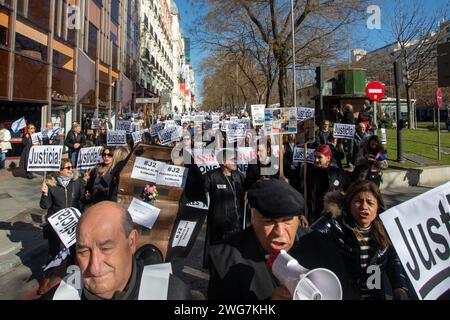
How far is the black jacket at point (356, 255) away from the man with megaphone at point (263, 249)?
1.91 ft

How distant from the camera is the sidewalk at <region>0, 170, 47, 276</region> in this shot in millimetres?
6039

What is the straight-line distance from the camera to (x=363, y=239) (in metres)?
2.92

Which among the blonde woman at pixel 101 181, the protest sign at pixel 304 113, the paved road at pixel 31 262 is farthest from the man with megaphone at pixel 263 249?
the protest sign at pixel 304 113

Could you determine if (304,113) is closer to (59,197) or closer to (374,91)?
(374,91)

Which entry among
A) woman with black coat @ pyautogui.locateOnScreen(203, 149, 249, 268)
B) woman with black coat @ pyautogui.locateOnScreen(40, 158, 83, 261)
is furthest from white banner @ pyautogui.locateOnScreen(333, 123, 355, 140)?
woman with black coat @ pyautogui.locateOnScreen(40, 158, 83, 261)

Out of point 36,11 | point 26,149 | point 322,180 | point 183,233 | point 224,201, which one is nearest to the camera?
→ point 183,233

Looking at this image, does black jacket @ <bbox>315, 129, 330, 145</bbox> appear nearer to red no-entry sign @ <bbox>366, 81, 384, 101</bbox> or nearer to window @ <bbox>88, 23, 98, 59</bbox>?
red no-entry sign @ <bbox>366, 81, 384, 101</bbox>

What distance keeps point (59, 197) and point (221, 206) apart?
2.25 metres

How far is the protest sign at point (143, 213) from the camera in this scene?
4.40 m

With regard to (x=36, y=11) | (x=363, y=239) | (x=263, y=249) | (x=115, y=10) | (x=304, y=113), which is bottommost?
(x=304, y=113)

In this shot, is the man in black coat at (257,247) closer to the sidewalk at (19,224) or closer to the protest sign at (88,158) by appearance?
the sidewalk at (19,224)

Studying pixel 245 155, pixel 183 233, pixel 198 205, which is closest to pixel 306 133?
pixel 245 155

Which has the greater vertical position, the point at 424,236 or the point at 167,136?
the point at 424,236

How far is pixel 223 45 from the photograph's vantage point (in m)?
20.7
